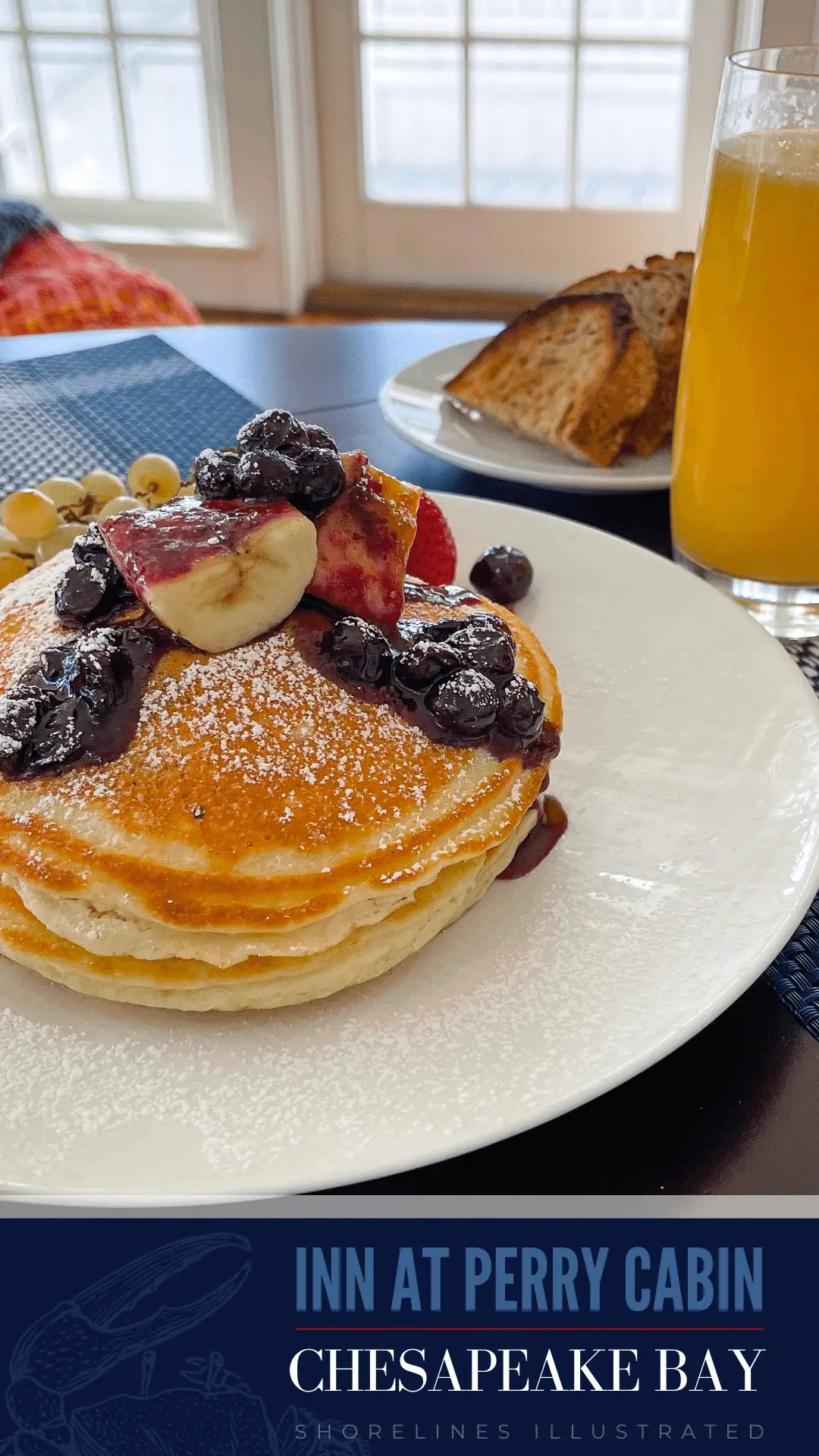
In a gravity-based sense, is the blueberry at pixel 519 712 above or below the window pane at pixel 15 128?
above

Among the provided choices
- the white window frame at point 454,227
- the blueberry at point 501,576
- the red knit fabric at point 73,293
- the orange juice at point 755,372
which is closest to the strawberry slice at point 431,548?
the blueberry at point 501,576

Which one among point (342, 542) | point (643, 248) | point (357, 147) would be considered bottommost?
point (643, 248)

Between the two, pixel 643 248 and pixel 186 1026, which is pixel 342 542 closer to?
pixel 186 1026

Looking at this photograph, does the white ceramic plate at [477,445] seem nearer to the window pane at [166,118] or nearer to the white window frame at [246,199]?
the white window frame at [246,199]

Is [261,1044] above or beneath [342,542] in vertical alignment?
beneath

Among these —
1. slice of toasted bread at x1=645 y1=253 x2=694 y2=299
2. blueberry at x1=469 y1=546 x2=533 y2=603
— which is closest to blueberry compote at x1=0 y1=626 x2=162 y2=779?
blueberry at x1=469 y1=546 x2=533 y2=603

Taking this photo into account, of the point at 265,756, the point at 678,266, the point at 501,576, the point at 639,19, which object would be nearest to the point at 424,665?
→ the point at 265,756

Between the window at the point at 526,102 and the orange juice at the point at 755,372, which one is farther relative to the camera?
the window at the point at 526,102

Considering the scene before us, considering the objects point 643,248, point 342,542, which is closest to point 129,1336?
point 342,542

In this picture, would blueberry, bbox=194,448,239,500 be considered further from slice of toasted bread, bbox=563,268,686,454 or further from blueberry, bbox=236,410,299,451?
slice of toasted bread, bbox=563,268,686,454
